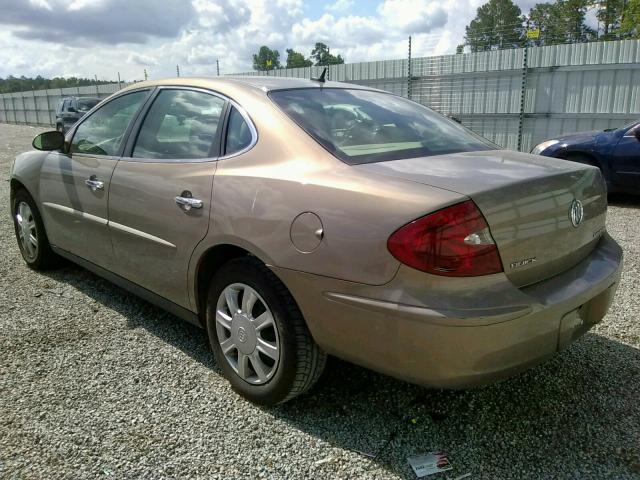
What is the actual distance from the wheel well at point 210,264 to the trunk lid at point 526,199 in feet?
2.64

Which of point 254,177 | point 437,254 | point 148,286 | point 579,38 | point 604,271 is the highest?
point 579,38

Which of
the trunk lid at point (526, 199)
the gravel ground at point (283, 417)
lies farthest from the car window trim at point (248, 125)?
the gravel ground at point (283, 417)

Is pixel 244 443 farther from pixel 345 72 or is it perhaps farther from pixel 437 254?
pixel 345 72

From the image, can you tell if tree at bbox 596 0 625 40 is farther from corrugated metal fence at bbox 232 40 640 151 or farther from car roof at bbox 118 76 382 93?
car roof at bbox 118 76 382 93

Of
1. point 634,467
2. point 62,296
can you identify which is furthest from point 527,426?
point 62,296

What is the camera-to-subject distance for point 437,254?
1984 mm

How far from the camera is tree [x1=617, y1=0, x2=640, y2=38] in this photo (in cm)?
3319

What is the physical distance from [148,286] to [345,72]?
1448cm

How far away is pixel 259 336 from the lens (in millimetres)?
2584

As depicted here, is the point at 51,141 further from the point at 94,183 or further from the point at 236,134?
the point at 236,134

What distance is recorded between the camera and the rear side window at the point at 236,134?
A: 2.72 meters

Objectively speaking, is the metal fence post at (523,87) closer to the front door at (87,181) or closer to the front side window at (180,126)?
the front door at (87,181)

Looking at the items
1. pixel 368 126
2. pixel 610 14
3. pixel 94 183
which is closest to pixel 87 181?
pixel 94 183

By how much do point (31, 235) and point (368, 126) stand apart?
329 cm
